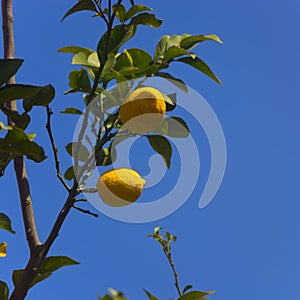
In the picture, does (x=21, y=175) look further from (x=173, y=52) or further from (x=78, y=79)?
(x=173, y=52)

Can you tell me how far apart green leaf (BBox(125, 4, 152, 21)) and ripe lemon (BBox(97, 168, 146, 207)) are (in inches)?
12.6

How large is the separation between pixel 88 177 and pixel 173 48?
12.3 inches

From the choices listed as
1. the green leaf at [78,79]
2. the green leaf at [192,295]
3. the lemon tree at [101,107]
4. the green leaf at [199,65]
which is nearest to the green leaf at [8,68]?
the lemon tree at [101,107]

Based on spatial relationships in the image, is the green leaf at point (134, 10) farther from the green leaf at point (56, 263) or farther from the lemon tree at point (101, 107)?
the green leaf at point (56, 263)

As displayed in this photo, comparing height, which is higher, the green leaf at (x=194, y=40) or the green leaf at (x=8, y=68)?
the green leaf at (x=194, y=40)

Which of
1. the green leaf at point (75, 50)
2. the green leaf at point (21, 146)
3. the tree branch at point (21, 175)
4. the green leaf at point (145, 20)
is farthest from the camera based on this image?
the green leaf at point (75, 50)

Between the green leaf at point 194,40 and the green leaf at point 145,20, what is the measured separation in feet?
0.25

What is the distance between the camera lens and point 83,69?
3.49 ft

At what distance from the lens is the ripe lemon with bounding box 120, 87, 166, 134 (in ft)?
2.95

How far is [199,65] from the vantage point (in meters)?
1.01

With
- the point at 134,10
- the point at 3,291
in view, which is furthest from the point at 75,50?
the point at 3,291

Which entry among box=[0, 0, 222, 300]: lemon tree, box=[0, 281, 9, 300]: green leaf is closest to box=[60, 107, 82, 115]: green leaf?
box=[0, 0, 222, 300]: lemon tree

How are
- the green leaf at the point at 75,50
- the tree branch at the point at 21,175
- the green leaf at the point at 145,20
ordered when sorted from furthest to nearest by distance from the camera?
the green leaf at the point at 75,50
the green leaf at the point at 145,20
the tree branch at the point at 21,175

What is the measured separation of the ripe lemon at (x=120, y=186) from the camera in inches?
37.6
